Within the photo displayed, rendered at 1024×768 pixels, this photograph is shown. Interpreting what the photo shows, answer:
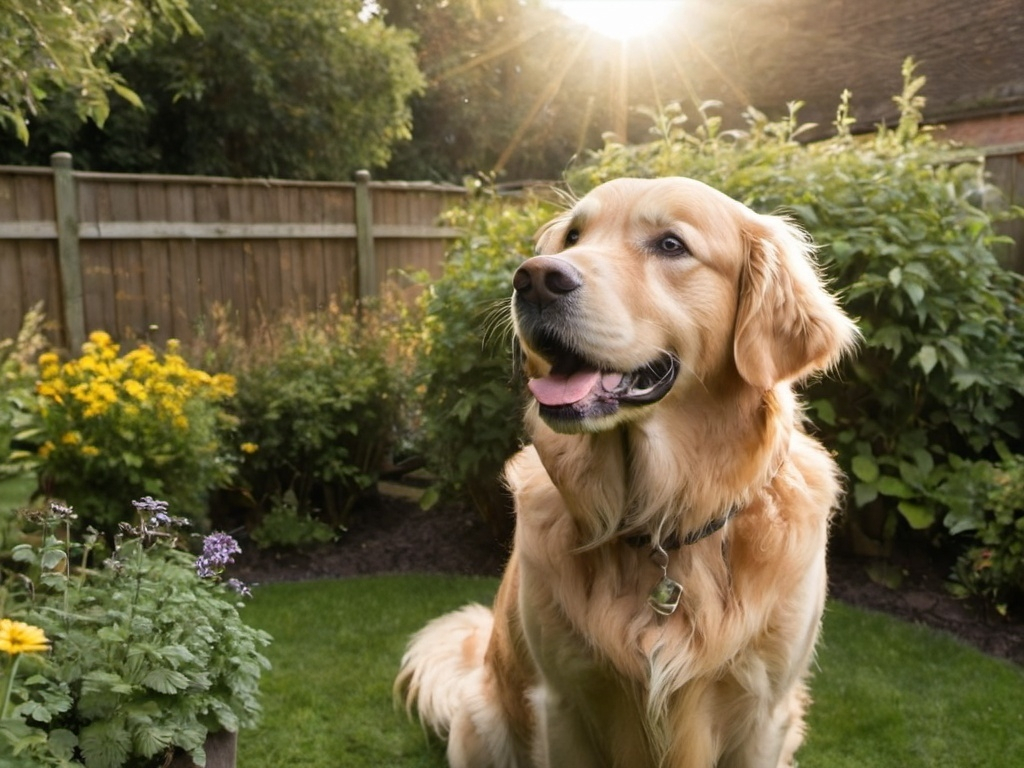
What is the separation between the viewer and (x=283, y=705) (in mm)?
3367

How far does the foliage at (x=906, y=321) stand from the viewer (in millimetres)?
4094

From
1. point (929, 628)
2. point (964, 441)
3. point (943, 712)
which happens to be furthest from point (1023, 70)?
point (943, 712)

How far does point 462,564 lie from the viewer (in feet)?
16.2

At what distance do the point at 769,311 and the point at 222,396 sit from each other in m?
3.80

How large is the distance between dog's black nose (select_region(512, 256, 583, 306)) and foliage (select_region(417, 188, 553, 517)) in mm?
2251

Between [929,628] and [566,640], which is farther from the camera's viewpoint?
[929,628]

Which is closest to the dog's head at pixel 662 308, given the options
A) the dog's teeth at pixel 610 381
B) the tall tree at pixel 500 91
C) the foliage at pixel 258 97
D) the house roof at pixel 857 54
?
the dog's teeth at pixel 610 381

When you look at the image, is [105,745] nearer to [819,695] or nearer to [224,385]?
[819,695]

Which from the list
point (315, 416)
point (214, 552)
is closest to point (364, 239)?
point (315, 416)

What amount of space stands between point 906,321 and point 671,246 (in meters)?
2.60

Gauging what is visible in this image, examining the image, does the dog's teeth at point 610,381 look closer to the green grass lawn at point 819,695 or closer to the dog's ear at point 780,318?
the dog's ear at point 780,318

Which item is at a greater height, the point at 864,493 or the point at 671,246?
the point at 671,246

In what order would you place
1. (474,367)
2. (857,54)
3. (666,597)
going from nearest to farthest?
(666,597) → (474,367) → (857,54)

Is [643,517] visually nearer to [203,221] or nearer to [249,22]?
[203,221]
